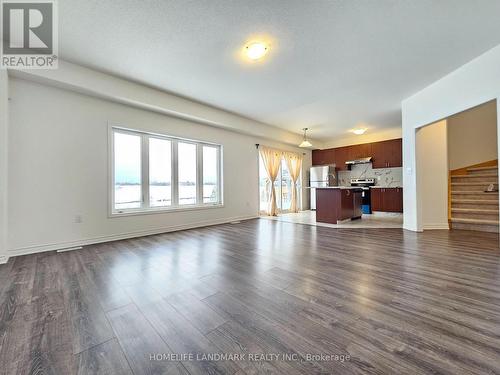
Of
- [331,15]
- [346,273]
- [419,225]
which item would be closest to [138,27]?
[331,15]

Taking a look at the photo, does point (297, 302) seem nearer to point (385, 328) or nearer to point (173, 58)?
point (385, 328)

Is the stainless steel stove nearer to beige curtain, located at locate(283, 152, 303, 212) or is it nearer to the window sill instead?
beige curtain, located at locate(283, 152, 303, 212)

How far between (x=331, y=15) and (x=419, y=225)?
14.0 ft

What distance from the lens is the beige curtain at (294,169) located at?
7891 mm

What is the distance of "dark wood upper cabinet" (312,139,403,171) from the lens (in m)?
6.98

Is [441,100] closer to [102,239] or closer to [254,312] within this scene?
[254,312]

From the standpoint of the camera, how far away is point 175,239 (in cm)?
396

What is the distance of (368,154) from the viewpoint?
7527 mm

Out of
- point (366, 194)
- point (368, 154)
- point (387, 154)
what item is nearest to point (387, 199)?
point (366, 194)

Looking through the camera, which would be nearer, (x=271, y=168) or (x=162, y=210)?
(x=162, y=210)

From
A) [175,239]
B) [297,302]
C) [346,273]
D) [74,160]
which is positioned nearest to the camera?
[297,302]

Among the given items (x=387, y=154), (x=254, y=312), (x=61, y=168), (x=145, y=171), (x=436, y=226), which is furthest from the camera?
(x=387, y=154)

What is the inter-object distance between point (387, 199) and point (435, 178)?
2540 mm

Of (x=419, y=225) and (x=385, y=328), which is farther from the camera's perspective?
(x=419, y=225)
